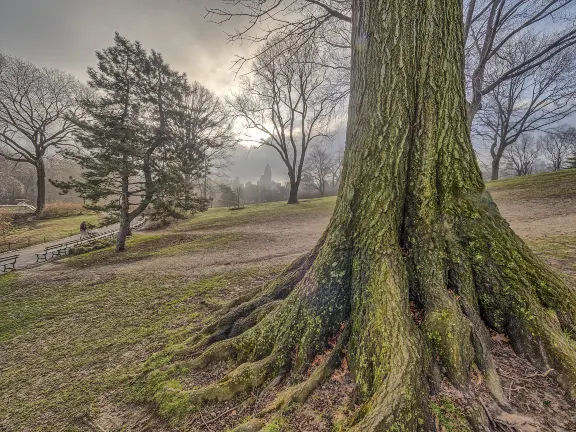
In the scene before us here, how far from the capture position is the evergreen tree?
11.2 meters

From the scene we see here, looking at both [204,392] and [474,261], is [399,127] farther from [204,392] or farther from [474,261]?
[204,392]

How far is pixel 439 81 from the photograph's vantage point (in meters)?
2.38

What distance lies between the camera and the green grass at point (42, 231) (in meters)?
16.4

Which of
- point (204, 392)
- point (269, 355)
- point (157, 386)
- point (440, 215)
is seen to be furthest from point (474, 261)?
point (157, 386)

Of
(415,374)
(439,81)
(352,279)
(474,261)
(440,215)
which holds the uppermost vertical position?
(439,81)

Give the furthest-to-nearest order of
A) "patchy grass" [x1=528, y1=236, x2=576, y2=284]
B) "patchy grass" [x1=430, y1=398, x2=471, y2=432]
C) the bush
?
the bush
"patchy grass" [x1=528, y1=236, x2=576, y2=284]
"patchy grass" [x1=430, y1=398, x2=471, y2=432]

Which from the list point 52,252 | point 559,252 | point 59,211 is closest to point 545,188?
point 559,252

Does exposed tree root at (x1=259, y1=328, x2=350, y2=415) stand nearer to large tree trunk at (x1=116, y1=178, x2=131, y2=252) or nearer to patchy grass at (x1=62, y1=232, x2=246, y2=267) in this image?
patchy grass at (x1=62, y1=232, x2=246, y2=267)

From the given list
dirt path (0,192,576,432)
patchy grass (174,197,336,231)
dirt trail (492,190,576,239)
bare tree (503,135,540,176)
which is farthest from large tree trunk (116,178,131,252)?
bare tree (503,135,540,176)

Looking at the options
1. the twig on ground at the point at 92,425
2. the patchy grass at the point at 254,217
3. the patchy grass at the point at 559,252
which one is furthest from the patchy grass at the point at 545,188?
the twig on ground at the point at 92,425

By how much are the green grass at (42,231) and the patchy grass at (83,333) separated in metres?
12.0

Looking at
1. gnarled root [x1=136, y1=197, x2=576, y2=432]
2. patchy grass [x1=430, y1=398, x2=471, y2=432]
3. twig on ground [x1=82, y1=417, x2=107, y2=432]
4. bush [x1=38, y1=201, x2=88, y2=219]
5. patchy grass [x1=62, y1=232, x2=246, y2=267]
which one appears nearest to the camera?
patchy grass [x1=430, y1=398, x2=471, y2=432]

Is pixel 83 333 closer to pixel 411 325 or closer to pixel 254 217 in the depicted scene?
pixel 411 325

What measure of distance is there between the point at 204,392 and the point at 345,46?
765 centimetres
